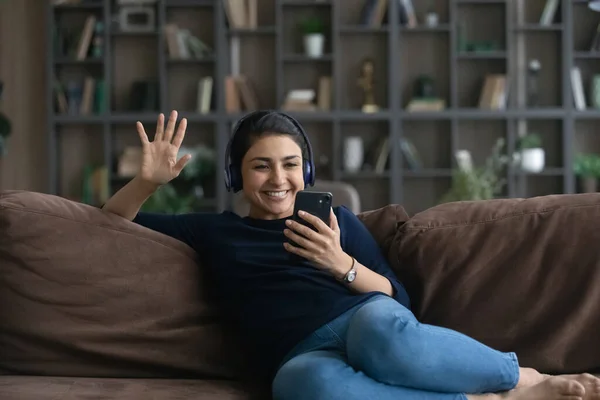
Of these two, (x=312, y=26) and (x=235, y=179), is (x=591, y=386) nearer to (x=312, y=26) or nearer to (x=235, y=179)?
(x=235, y=179)

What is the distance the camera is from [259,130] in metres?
2.05

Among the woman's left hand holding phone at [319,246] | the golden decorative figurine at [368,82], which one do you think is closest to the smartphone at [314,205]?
the woman's left hand holding phone at [319,246]

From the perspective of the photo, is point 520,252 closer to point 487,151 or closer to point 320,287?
point 320,287

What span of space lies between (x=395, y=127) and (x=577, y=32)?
1.56 metres

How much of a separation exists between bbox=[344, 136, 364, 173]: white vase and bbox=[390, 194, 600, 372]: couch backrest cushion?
4.08 meters

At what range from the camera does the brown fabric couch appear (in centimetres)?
192

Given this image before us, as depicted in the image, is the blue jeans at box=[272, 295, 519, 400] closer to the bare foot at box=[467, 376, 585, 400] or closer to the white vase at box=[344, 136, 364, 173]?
the bare foot at box=[467, 376, 585, 400]

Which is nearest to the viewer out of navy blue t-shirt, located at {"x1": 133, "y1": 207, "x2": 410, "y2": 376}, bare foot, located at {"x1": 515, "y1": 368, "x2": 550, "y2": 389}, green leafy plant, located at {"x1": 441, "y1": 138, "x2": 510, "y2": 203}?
bare foot, located at {"x1": 515, "y1": 368, "x2": 550, "y2": 389}

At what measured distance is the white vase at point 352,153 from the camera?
6.07 meters

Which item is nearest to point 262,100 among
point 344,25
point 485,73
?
point 344,25

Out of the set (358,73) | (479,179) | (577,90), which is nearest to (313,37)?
(358,73)

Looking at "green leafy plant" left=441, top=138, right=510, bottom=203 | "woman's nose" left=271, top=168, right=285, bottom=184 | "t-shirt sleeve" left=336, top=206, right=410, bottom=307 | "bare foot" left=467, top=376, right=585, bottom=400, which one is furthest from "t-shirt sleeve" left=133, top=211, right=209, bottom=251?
"green leafy plant" left=441, top=138, right=510, bottom=203

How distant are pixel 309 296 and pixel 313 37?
436 centimetres

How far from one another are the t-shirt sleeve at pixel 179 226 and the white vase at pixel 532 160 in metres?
4.27
